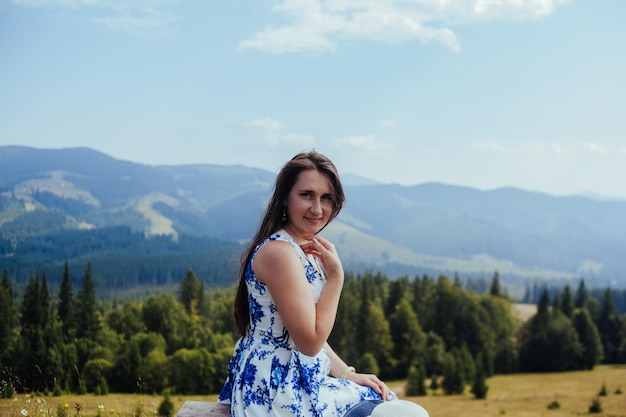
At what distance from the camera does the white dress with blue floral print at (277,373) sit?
4.43m

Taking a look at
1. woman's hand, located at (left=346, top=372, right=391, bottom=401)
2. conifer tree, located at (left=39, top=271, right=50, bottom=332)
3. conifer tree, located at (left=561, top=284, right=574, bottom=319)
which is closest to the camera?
woman's hand, located at (left=346, top=372, right=391, bottom=401)

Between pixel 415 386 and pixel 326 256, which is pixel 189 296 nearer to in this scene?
pixel 415 386

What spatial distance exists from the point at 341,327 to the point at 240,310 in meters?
77.6

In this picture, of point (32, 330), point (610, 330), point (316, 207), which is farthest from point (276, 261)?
point (610, 330)

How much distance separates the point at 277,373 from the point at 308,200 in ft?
4.60

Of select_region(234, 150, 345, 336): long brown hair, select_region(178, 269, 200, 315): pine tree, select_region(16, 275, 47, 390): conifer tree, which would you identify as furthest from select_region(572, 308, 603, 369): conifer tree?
select_region(234, 150, 345, 336): long brown hair

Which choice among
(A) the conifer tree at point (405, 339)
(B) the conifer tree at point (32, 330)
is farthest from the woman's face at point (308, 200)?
(A) the conifer tree at point (405, 339)

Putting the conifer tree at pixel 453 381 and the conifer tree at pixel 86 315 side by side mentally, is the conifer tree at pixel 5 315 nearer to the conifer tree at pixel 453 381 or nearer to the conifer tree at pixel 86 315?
the conifer tree at pixel 86 315

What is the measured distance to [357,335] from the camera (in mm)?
82938

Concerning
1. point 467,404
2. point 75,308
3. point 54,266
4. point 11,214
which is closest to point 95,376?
point 75,308

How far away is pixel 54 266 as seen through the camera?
163m

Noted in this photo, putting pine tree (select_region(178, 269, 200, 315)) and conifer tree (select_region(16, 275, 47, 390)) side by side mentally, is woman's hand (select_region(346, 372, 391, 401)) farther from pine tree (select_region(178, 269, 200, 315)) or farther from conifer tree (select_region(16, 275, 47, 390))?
pine tree (select_region(178, 269, 200, 315))

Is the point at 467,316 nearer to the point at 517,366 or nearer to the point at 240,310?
the point at 517,366

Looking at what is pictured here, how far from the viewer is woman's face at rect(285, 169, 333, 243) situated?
469cm
